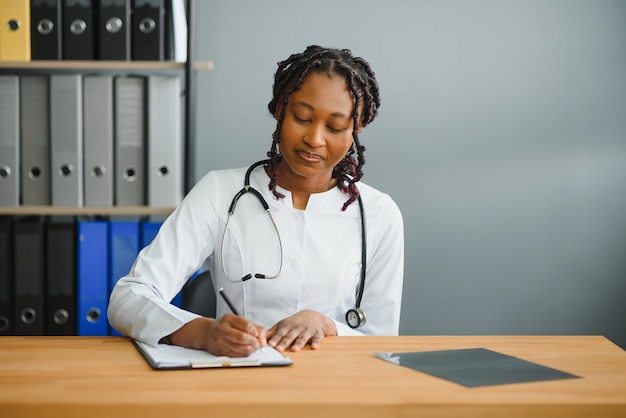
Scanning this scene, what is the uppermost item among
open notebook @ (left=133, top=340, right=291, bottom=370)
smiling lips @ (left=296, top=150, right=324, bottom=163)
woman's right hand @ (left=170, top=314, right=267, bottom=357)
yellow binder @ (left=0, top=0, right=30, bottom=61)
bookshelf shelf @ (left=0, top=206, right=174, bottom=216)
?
yellow binder @ (left=0, top=0, right=30, bottom=61)

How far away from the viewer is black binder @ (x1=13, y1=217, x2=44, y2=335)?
7.67 ft

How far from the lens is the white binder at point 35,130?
2314mm

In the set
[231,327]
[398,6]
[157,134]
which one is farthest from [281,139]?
[398,6]

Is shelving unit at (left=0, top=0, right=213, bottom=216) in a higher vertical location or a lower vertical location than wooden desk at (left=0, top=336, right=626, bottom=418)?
higher

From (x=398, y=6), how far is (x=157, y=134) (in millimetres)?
974

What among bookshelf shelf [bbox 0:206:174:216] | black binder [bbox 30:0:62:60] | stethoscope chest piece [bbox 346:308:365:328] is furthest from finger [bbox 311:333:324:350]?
black binder [bbox 30:0:62:60]

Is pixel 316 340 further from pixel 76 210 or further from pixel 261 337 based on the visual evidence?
pixel 76 210

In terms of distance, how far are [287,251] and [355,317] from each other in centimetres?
21

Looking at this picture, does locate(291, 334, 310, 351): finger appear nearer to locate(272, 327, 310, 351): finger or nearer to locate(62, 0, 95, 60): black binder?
locate(272, 327, 310, 351): finger

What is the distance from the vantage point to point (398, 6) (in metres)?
2.67

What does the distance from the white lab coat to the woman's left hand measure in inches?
9.4

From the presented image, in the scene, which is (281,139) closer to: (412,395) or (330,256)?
(330,256)

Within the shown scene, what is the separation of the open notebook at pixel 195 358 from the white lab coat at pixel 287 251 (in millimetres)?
362

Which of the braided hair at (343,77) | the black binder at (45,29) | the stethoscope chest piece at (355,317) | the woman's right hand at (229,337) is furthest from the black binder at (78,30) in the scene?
the woman's right hand at (229,337)
